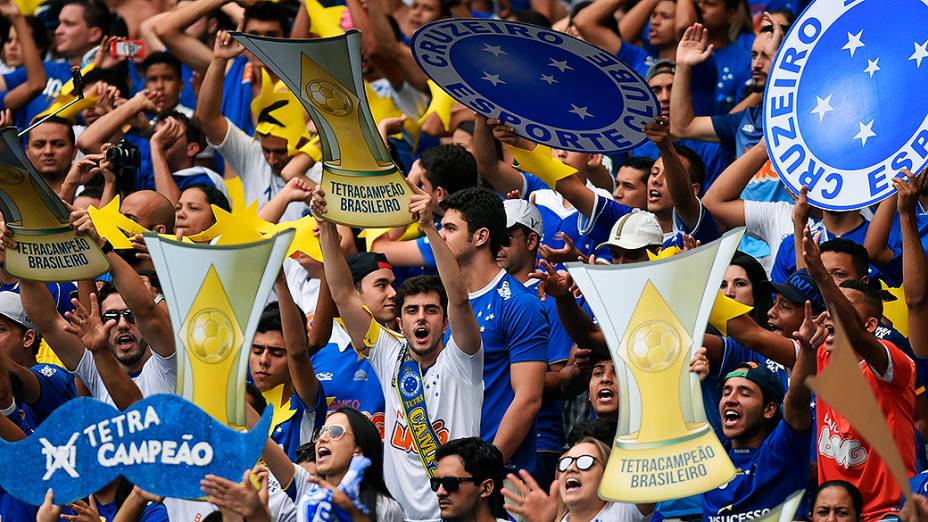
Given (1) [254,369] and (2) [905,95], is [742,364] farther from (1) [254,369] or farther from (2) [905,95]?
(1) [254,369]

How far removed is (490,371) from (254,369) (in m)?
1.15

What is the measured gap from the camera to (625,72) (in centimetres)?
682

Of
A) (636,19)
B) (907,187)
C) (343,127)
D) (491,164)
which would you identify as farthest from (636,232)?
(636,19)

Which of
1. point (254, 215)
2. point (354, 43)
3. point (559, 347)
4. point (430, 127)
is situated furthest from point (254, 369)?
point (430, 127)

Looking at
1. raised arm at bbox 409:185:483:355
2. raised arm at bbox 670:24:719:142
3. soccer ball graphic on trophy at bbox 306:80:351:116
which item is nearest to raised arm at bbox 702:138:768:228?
raised arm at bbox 670:24:719:142

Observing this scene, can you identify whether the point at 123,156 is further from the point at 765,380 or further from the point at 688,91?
the point at 765,380

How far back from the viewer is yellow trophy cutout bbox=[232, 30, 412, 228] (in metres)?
6.32

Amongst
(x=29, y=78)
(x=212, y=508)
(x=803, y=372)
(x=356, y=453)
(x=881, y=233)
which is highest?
(x=803, y=372)

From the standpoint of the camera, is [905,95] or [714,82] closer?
[905,95]

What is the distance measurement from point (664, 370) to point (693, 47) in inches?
131

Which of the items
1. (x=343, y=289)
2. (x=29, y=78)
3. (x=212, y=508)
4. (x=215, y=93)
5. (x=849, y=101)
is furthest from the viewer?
(x=29, y=78)

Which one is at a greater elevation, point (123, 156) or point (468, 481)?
point (468, 481)

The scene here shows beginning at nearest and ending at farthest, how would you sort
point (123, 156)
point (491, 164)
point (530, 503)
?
point (530, 503), point (491, 164), point (123, 156)

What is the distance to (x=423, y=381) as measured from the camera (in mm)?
6977
